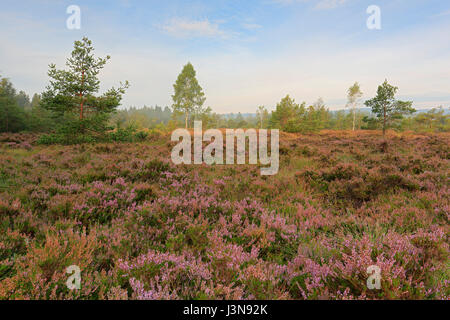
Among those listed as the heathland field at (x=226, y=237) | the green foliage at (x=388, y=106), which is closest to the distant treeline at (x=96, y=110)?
the green foliage at (x=388, y=106)

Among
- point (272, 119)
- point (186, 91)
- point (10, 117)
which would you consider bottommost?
point (10, 117)

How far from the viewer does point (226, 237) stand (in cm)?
281

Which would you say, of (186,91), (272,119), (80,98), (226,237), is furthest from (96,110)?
(272,119)

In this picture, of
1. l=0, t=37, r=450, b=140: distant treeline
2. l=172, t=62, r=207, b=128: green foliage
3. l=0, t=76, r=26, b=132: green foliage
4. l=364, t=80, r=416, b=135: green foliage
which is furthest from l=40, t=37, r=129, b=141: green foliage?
l=364, t=80, r=416, b=135: green foliage

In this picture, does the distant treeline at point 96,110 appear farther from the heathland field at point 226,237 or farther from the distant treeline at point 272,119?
the heathland field at point 226,237

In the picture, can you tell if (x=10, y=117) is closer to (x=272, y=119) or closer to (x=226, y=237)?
(x=226, y=237)

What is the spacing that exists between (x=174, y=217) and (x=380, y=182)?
5.10 m

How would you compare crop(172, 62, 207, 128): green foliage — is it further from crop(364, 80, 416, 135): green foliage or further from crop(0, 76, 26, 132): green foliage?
crop(364, 80, 416, 135): green foliage

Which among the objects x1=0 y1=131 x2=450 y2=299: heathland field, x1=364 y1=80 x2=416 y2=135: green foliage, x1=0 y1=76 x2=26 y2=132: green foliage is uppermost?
x1=364 y1=80 x2=416 y2=135: green foliage

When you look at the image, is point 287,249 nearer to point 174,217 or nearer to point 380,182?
point 174,217

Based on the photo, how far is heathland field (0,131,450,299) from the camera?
65.4 inches
